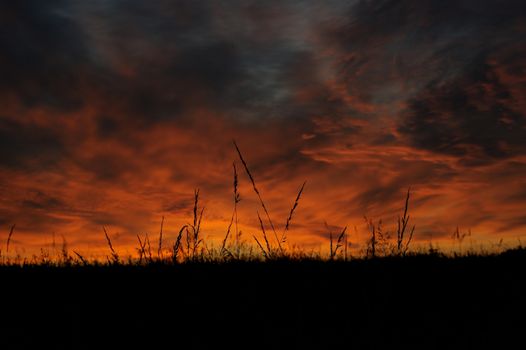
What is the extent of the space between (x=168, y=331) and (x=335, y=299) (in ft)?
5.18

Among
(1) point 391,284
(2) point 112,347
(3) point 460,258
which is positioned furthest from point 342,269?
(2) point 112,347

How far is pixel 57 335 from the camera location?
406 centimetres

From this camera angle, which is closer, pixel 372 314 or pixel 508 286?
pixel 372 314

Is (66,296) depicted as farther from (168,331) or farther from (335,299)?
(335,299)

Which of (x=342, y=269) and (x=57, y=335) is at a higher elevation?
(x=342, y=269)

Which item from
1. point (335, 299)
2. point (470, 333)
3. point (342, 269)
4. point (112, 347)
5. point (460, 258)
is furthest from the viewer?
point (460, 258)

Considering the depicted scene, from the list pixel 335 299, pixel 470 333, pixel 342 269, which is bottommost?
pixel 470 333

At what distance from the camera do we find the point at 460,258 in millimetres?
7000

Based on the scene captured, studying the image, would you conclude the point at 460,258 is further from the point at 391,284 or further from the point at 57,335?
the point at 57,335

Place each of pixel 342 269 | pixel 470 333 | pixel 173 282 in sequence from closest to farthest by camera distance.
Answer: pixel 470 333
pixel 173 282
pixel 342 269

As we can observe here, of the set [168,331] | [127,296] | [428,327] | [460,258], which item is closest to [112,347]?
[168,331]

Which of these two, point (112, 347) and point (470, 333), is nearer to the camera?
point (112, 347)

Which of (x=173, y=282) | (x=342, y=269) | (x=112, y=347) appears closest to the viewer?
(x=112, y=347)

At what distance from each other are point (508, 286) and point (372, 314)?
2.02 metres
